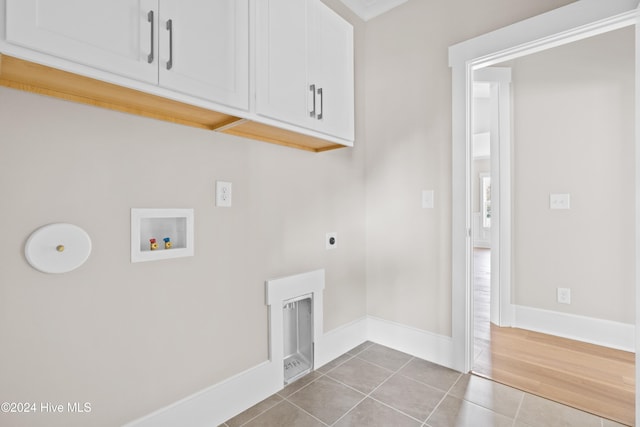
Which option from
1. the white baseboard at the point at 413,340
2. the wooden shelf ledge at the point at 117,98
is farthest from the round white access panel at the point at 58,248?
the white baseboard at the point at 413,340

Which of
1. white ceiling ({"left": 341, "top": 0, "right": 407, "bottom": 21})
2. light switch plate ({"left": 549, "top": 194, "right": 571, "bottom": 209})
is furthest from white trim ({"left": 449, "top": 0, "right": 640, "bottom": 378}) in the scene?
light switch plate ({"left": 549, "top": 194, "right": 571, "bottom": 209})

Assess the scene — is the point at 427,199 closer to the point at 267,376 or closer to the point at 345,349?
the point at 345,349

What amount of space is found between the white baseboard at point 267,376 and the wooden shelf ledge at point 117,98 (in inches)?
51.8

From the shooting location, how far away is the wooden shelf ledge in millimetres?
949

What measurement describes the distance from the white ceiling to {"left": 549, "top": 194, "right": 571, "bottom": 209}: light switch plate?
2077 mm

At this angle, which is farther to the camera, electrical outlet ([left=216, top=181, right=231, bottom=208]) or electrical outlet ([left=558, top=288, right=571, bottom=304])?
electrical outlet ([left=558, top=288, right=571, bottom=304])

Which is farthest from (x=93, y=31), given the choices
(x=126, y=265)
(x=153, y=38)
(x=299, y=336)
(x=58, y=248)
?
(x=299, y=336)

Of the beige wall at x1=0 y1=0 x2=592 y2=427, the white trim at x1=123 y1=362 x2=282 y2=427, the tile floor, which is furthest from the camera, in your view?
the tile floor

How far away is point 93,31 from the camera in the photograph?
95 cm

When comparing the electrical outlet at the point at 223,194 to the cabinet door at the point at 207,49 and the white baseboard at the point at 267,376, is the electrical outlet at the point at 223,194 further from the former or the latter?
the white baseboard at the point at 267,376

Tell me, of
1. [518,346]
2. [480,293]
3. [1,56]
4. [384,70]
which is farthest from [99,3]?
[480,293]

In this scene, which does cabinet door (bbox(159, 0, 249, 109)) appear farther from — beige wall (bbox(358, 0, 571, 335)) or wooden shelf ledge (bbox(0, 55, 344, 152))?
beige wall (bbox(358, 0, 571, 335))

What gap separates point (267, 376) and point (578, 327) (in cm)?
260

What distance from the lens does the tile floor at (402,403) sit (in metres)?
1.55
